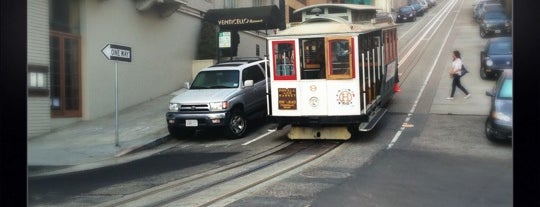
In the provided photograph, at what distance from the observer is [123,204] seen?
1625 mm

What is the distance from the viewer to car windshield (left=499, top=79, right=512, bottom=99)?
1201 millimetres

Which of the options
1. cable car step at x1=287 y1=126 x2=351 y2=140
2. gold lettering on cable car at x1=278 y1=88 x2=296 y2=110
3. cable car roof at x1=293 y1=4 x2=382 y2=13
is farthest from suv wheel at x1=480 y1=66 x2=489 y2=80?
gold lettering on cable car at x1=278 y1=88 x2=296 y2=110

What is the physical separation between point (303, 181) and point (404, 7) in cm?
81

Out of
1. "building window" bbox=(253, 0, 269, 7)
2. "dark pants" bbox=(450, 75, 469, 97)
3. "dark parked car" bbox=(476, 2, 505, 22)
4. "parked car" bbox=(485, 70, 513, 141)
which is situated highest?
"building window" bbox=(253, 0, 269, 7)

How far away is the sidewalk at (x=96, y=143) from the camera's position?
1.45 metres

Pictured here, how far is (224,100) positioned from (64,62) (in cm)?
371

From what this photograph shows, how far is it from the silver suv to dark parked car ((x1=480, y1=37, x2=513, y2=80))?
6.61ft

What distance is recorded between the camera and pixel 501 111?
4.25ft

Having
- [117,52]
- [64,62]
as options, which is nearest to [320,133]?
[117,52]

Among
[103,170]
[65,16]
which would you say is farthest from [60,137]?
[103,170]

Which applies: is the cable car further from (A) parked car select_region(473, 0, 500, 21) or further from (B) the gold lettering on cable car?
(A) parked car select_region(473, 0, 500, 21)

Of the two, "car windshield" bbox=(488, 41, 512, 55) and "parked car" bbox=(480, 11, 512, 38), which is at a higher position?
"parked car" bbox=(480, 11, 512, 38)

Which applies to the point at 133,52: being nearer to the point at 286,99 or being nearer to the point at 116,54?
the point at 116,54

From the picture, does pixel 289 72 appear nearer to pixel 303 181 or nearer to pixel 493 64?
pixel 303 181
